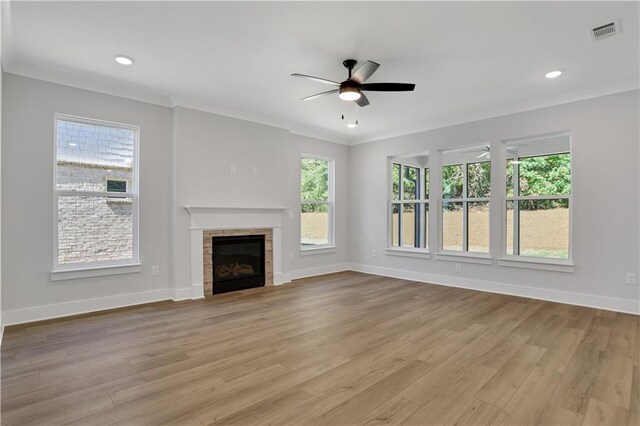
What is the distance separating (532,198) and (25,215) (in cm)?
620

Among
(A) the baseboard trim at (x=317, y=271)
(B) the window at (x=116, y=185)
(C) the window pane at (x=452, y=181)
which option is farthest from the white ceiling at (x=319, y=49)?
(A) the baseboard trim at (x=317, y=271)

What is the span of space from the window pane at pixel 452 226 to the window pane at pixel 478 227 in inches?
6.2

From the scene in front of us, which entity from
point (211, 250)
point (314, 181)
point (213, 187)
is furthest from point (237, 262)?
point (314, 181)

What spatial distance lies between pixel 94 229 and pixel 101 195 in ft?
1.36

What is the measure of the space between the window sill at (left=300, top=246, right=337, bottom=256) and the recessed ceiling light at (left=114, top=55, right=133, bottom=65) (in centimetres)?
385

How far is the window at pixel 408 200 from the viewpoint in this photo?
20.3 ft

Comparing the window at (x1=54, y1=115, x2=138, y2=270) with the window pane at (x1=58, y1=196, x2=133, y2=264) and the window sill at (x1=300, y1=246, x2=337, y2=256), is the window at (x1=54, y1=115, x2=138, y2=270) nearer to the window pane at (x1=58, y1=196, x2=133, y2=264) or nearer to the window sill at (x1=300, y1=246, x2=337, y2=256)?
the window pane at (x1=58, y1=196, x2=133, y2=264)

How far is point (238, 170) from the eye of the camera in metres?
5.16

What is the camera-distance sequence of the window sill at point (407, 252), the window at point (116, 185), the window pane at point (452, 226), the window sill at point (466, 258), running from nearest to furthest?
the window at point (116, 185)
the window sill at point (466, 258)
the window pane at point (452, 226)
the window sill at point (407, 252)

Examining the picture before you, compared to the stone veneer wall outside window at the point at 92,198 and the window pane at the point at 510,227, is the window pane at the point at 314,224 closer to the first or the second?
the stone veneer wall outside window at the point at 92,198

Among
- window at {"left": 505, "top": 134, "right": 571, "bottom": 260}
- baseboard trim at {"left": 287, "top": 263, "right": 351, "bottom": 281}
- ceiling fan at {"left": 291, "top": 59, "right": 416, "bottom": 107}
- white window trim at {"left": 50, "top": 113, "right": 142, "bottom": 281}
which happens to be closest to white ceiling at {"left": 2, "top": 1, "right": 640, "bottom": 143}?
ceiling fan at {"left": 291, "top": 59, "right": 416, "bottom": 107}

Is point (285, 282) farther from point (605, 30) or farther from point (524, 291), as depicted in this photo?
point (605, 30)

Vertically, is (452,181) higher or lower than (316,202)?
higher

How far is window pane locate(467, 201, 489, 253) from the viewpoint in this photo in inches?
205
